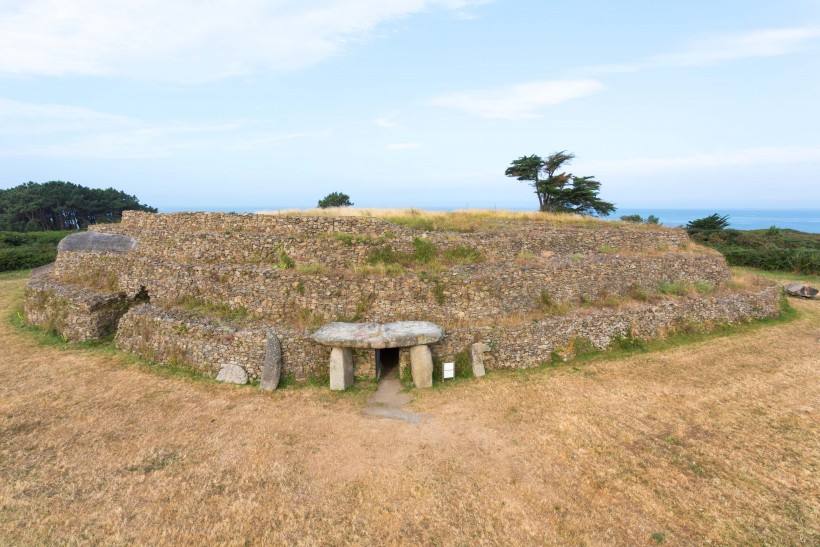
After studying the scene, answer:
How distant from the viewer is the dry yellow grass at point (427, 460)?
5.88 m

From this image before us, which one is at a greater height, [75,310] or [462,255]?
[462,255]

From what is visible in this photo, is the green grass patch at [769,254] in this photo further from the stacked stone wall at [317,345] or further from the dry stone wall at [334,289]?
the stacked stone wall at [317,345]

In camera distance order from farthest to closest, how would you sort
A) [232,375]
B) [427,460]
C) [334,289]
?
[334,289], [232,375], [427,460]

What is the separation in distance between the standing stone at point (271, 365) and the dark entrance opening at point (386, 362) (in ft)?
9.31

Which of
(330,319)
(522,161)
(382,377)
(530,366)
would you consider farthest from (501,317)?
(522,161)

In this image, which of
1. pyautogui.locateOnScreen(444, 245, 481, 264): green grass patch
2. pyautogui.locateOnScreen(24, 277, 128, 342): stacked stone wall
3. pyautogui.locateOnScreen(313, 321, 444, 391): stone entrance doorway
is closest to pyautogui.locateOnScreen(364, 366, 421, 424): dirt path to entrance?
pyautogui.locateOnScreen(313, 321, 444, 391): stone entrance doorway

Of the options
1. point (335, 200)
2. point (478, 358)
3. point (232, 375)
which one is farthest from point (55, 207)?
point (478, 358)

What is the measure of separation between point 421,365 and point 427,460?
10.2ft

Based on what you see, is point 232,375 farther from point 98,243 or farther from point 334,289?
point 98,243

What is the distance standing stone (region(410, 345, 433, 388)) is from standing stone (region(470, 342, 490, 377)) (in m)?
1.44

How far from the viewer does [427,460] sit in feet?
24.5

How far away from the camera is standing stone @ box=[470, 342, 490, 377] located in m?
10.9

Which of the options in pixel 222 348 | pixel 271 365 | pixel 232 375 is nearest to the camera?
pixel 271 365

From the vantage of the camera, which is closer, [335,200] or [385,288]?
[385,288]
